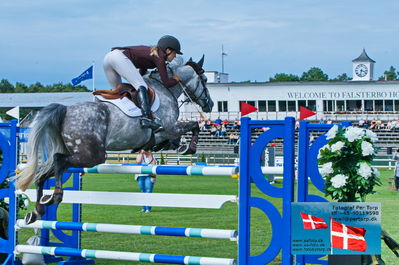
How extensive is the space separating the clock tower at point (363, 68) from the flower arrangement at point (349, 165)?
2182 inches

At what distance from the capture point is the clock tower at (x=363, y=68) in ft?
195

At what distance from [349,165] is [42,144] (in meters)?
2.35

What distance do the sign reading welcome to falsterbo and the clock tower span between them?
55741 mm

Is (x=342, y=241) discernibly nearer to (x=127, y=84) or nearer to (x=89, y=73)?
(x=127, y=84)

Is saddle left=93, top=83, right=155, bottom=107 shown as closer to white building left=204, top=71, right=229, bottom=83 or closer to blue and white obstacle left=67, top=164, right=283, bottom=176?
blue and white obstacle left=67, top=164, right=283, bottom=176

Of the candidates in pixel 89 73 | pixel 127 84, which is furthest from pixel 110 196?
pixel 89 73

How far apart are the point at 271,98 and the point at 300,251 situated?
51.1m

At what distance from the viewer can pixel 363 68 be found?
59.8 meters

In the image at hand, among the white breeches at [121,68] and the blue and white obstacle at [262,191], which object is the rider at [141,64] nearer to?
the white breeches at [121,68]

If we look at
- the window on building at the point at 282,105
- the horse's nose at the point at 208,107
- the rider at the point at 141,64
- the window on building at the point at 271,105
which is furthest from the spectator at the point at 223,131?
the rider at the point at 141,64

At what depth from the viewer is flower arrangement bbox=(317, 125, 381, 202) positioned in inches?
207

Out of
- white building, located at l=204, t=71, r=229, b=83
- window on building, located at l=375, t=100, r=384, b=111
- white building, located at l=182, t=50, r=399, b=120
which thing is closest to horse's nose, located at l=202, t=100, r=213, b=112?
white building, located at l=182, t=50, r=399, b=120

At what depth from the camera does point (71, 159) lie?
19.3ft

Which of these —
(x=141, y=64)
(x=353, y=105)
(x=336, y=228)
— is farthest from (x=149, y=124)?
(x=353, y=105)
